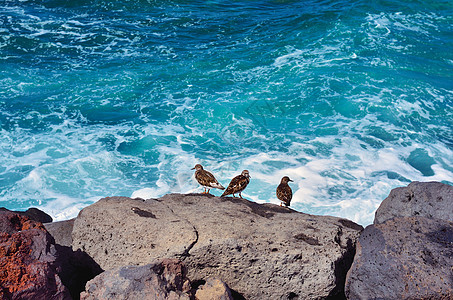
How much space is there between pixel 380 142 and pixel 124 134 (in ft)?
25.4

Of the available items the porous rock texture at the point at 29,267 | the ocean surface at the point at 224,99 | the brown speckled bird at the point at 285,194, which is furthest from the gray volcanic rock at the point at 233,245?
the ocean surface at the point at 224,99

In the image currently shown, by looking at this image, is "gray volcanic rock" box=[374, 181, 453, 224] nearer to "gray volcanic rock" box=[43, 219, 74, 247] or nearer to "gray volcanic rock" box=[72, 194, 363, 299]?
"gray volcanic rock" box=[72, 194, 363, 299]

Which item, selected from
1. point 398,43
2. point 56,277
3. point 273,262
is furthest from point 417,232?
point 398,43

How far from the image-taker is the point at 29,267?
414cm

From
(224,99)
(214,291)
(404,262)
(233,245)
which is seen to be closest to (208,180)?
(233,245)

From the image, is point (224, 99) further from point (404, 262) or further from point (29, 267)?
point (29, 267)

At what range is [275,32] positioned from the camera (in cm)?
1889

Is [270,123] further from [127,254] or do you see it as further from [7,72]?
[7,72]

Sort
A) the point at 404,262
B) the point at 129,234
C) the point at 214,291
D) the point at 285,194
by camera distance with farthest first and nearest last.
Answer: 1. the point at 285,194
2. the point at 129,234
3. the point at 404,262
4. the point at 214,291

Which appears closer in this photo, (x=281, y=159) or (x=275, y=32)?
(x=281, y=159)

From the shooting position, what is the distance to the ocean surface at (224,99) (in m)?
10.8

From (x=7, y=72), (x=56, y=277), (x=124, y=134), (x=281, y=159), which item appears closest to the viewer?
(x=56, y=277)

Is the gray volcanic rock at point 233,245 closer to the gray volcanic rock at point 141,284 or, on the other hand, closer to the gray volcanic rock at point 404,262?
the gray volcanic rock at point 404,262

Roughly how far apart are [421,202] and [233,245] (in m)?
2.90
